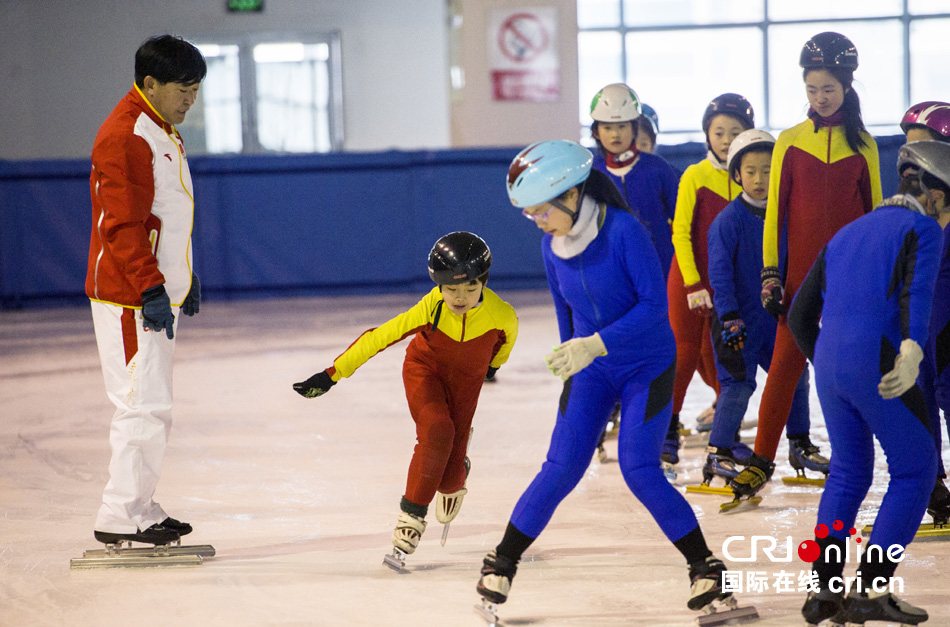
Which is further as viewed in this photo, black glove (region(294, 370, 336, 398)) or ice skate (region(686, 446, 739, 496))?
ice skate (region(686, 446, 739, 496))

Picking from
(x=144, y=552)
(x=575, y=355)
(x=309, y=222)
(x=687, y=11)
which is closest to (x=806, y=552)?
(x=575, y=355)

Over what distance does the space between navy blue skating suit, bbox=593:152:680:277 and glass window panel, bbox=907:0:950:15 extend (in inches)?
636

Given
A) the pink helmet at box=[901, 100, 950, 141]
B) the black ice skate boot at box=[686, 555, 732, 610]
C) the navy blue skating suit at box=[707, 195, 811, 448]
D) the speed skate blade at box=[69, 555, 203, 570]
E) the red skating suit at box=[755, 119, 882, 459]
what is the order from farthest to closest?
the navy blue skating suit at box=[707, 195, 811, 448] → the red skating suit at box=[755, 119, 882, 459] → the pink helmet at box=[901, 100, 950, 141] → the speed skate blade at box=[69, 555, 203, 570] → the black ice skate boot at box=[686, 555, 732, 610]

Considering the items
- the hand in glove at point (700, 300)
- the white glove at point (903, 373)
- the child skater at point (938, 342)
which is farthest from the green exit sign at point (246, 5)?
the white glove at point (903, 373)

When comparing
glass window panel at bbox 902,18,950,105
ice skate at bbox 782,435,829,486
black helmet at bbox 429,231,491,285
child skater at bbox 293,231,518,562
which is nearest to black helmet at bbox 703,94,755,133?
ice skate at bbox 782,435,829,486

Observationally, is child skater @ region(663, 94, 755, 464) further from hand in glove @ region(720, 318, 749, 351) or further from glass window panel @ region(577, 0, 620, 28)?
glass window panel @ region(577, 0, 620, 28)

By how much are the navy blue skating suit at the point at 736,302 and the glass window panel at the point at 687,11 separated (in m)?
15.4

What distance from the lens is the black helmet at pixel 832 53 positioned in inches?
160

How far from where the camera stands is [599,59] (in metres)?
19.4

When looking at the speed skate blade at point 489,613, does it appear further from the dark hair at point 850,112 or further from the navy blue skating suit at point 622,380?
the dark hair at point 850,112

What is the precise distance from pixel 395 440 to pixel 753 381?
6.87ft

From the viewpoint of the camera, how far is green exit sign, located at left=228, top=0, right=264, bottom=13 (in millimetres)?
18516

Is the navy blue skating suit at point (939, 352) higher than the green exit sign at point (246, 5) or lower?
lower

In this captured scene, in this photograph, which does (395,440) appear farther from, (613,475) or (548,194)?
(548,194)
